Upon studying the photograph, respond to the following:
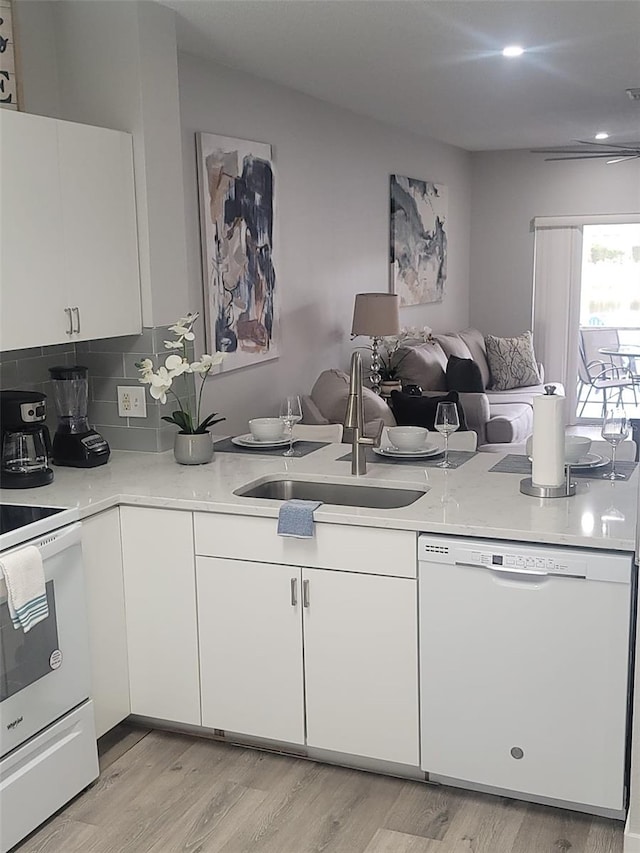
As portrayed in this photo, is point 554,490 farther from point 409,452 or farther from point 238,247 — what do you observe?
point 238,247

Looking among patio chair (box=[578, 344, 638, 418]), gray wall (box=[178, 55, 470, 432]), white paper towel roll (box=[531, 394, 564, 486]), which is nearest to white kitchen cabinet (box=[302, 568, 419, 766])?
white paper towel roll (box=[531, 394, 564, 486])

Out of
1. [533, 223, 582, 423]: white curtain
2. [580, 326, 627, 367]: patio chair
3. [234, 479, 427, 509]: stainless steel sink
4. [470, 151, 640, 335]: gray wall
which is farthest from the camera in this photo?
[580, 326, 627, 367]: patio chair

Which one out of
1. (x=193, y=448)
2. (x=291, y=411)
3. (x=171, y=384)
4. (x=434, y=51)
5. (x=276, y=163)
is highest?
(x=434, y=51)

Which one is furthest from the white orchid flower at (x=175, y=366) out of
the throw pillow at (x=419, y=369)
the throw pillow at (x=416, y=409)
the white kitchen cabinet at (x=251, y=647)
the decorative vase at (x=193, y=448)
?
the throw pillow at (x=419, y=369)

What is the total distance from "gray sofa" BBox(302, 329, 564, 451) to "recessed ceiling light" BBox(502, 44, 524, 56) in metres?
1.92

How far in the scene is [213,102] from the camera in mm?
4469

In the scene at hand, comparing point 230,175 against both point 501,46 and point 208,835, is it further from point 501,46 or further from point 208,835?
point 208,835

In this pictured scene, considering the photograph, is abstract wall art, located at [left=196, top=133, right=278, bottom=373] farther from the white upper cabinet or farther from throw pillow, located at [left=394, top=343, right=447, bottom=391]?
throw pillow, located at [left=394, top=343, right=447, bottom=391]

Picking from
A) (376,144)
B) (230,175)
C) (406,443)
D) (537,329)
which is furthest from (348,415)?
(537,329)

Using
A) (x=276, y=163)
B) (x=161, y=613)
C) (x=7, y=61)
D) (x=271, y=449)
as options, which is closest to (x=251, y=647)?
(x=161, y=613)

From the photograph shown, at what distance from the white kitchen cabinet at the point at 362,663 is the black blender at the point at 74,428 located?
1.02 meters

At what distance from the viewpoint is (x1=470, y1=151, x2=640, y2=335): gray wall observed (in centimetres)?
857

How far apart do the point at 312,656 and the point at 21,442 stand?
1.20m

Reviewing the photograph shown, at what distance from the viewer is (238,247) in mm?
4703
